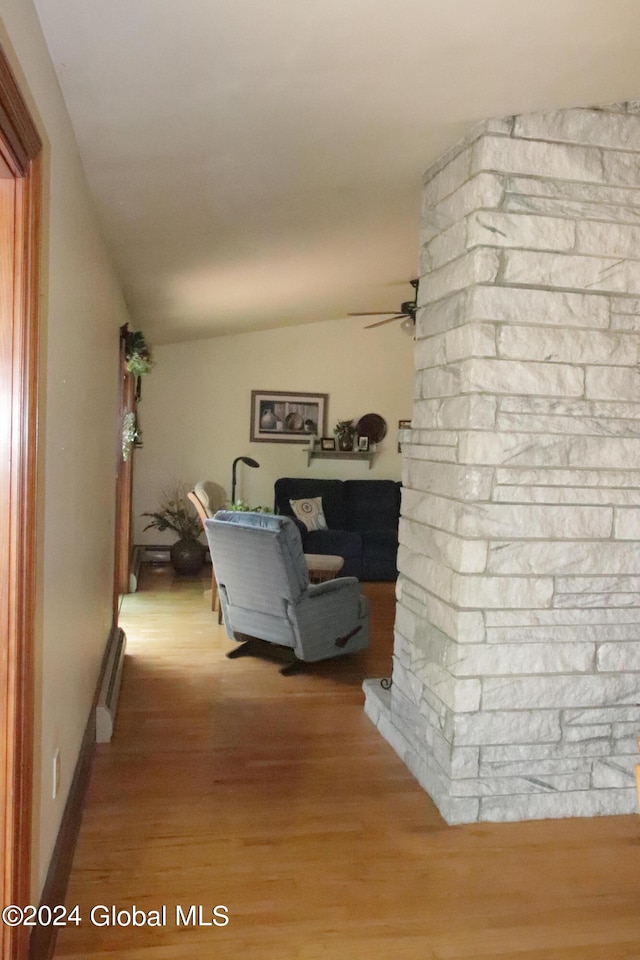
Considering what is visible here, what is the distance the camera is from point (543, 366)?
99.7 inches

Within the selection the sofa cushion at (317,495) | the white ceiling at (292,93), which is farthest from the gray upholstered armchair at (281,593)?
Result: the sofa cushion at (317,495)

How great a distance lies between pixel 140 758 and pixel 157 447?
4.53 meters

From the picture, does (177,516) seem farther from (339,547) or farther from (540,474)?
(540,474)

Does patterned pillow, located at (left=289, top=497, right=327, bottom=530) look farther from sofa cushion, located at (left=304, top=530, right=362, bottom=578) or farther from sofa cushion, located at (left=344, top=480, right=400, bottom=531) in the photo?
sofa cushion, located at (left=344, top=480, right=400, bottom=531)

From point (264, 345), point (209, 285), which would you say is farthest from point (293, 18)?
point (264, 345)

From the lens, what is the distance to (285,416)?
7.38m

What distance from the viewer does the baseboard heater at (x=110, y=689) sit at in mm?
3092

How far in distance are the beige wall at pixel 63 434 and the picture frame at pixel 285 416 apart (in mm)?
4129

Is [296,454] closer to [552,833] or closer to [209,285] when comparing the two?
[209,285]

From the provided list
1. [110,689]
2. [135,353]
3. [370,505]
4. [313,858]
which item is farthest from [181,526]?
[313,858]

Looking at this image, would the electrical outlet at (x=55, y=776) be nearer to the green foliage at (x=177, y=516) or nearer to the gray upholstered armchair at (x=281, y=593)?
the gray upholstered armchair at (x=281, y=593)

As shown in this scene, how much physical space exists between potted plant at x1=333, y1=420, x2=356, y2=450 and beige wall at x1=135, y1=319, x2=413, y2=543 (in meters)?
0.16

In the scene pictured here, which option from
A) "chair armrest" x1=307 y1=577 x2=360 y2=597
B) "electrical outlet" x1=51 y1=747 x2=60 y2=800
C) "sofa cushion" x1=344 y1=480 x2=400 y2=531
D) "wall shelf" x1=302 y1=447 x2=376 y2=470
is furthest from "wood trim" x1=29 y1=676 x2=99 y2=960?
"wall shelf" x1=302 y1=447 x2=376 y2=470

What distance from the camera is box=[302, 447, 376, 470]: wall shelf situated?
7.30m
